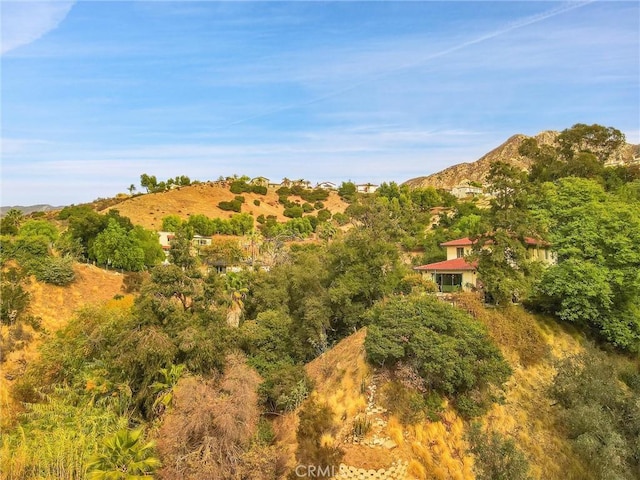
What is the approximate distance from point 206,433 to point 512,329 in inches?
653

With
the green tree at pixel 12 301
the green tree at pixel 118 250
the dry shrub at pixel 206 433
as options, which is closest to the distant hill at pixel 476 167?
the green tree at pixel 118 250

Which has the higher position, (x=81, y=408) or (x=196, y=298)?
(x=196, y=298)

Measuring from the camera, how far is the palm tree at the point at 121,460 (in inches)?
473

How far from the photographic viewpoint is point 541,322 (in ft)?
83.3

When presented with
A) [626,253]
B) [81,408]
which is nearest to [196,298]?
[81,408]

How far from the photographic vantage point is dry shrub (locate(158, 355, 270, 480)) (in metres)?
14.0

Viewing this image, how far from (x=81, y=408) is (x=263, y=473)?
336 inches

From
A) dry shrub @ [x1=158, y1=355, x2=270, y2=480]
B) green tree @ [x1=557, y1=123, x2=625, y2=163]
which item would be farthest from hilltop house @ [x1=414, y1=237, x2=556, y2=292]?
green tree @ [x1=557, y1=123, x2=625, y2=163]

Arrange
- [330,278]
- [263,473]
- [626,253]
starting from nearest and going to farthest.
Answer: [263,473]
[626,253]
[330,278]

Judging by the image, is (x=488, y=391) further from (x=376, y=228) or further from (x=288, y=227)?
(x=288, y=227)

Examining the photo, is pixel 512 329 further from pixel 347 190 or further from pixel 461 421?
pixel 347 190

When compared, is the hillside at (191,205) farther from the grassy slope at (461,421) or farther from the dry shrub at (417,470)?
the dry shrub at (417,470)

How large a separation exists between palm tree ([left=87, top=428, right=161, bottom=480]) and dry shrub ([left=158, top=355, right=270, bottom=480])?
1.41m

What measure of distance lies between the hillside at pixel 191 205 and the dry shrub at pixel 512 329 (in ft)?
209
